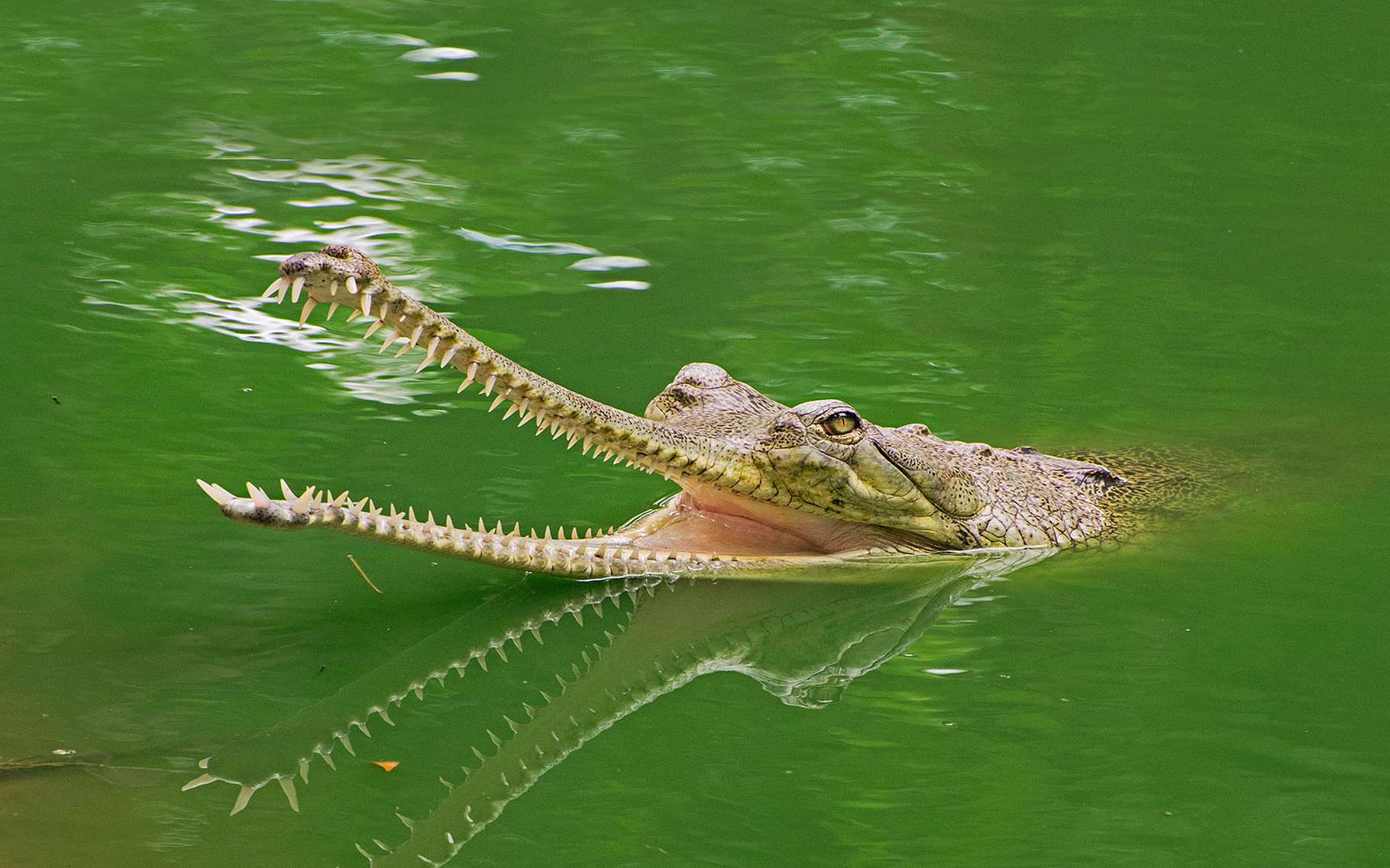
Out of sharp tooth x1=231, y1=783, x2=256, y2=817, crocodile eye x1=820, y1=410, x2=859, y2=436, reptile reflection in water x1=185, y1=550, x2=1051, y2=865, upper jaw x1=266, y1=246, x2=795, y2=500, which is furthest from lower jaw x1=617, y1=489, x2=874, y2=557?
sharp tooth x1=231, y1=783, x2=256, y2=817

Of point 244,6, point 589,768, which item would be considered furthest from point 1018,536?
point 244,6

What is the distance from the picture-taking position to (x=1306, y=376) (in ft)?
32.2

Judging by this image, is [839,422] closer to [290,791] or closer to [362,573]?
[362,573]

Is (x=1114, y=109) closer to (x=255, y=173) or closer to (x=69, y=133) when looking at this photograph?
(x=255, y=173)

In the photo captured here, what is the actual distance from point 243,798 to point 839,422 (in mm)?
2891

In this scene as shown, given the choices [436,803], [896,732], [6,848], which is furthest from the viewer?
[896,732]

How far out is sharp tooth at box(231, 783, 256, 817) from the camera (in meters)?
4.98

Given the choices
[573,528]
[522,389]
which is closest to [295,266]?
[522,389]

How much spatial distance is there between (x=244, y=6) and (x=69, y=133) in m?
3.94

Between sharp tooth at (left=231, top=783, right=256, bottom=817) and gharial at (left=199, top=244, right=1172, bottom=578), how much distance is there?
2.89ft

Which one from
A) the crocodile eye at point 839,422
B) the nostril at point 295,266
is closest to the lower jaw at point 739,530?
the crocodile eye at point 839,422

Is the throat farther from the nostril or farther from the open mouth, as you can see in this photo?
the nostril

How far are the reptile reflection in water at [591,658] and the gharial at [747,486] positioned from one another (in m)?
0.14

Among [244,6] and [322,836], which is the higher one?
[244,6]
